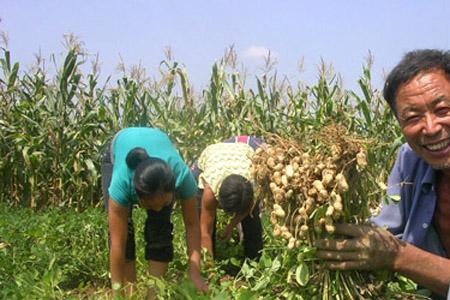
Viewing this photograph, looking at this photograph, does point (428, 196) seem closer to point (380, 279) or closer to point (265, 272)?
point (380, 279)

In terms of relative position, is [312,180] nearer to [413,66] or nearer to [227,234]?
[413,66]

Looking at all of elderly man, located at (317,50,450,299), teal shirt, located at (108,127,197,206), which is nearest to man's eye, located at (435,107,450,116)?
elderly man, located at (317,50,450,299)

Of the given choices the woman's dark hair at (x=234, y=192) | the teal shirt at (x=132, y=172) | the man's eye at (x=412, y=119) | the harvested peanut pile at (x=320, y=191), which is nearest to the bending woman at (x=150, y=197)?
the teal shirt at (x=132, y=172)

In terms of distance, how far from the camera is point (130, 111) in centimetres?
695

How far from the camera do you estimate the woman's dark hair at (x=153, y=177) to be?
114 inches

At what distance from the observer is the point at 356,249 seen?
173cm

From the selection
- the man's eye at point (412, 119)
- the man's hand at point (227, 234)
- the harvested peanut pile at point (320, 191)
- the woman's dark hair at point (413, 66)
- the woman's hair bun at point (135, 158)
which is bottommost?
the man's hand at point (227, 234)

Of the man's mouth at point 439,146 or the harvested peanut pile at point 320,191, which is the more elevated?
the man's mouth at point 439,146

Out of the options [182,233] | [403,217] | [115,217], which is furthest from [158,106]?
[403,217]

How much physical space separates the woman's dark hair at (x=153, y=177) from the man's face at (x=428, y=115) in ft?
4.16

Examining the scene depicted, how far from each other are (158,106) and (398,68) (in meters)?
4.76

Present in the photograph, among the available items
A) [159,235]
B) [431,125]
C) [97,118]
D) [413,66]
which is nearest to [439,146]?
[431,125]

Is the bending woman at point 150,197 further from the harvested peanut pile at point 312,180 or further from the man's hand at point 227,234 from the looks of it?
the harvested peanut pile at point 312,180

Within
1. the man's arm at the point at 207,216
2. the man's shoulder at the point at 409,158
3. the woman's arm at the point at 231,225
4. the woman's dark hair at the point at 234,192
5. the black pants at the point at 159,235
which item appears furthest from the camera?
the woman's arm at the point at 231,225
